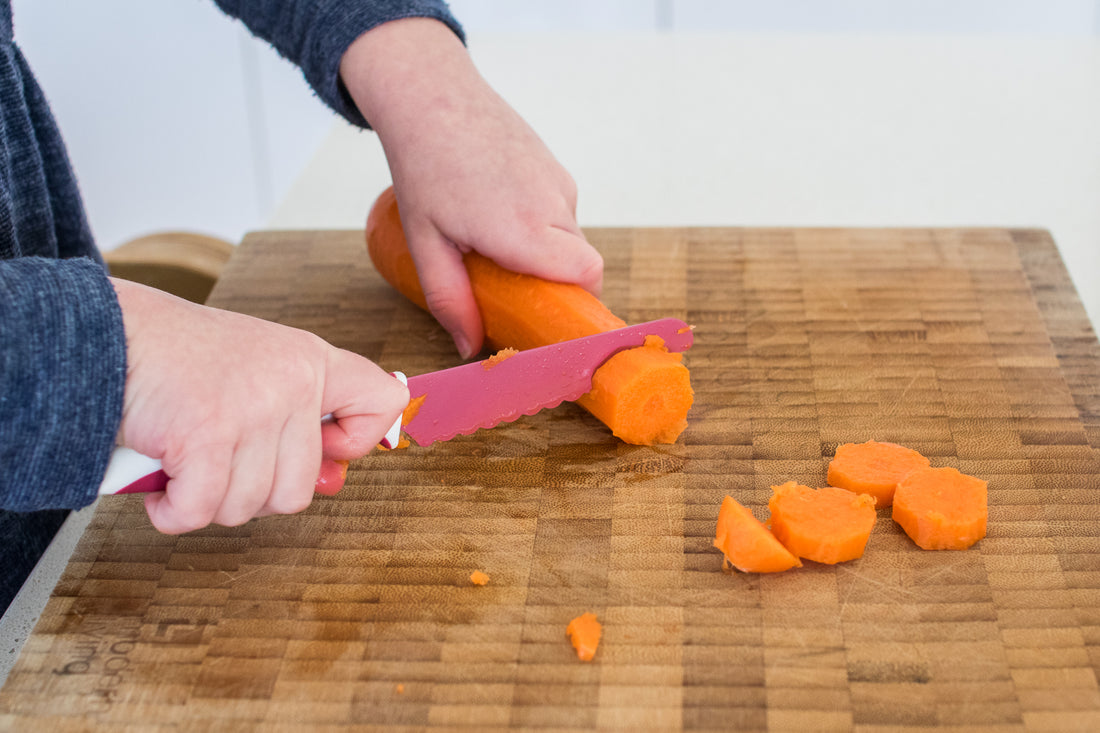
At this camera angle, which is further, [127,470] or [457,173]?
[457,173]

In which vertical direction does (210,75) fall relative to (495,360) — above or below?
below

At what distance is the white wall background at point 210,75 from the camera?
3473mm

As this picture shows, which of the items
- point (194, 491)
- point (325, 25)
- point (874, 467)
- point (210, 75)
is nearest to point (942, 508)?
point (874, 467)

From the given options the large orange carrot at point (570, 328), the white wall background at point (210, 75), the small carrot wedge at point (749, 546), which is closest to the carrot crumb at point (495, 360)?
the large orange carrot at point (570, 328)

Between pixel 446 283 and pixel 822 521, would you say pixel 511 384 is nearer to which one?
pixel 446 283

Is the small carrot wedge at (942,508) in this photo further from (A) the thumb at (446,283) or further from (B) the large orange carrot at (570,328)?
(A) the thumb at (446,283)

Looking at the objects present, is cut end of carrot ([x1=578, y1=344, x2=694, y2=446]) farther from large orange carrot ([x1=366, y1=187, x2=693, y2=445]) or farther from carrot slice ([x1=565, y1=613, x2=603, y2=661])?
carrot slice ([x1=565, y1=613, x2=603, y2=661])

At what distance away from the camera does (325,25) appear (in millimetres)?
1693

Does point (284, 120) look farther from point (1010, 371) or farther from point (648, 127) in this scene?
point (1010, 371)

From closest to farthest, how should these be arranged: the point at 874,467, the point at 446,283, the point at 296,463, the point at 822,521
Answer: the point at 296,463
the point at 822,521
the point at 874,467
the point at 446,283

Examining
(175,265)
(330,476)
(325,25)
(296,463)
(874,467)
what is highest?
(325,25)

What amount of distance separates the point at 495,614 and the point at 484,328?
0.61m

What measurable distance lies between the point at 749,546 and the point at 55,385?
0.79m

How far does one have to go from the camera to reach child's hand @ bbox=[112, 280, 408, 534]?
1066mm
